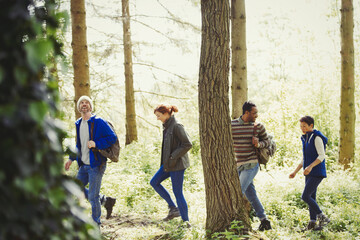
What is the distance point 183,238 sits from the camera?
4.88 m

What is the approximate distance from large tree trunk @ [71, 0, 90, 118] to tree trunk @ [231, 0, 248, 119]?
3.26m

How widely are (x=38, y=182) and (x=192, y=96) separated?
12.2 metres

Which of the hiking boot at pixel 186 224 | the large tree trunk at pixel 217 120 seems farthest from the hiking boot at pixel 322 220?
the hiking boot at pixel 186 224

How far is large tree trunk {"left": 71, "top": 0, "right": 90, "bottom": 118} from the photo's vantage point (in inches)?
291

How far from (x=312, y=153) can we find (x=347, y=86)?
5.46 meters

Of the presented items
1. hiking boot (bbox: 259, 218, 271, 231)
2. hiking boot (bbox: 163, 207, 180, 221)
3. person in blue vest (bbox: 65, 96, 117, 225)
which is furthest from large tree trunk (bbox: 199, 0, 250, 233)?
person in blue vest (bbox: 65, 96, 117, 225)

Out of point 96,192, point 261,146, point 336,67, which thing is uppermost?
point 336,67

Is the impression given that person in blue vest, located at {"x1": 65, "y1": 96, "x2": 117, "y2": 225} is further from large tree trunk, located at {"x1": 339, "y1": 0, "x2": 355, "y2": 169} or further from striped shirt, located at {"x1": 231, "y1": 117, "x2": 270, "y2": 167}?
large tree trunk, located at {"x1": 339, "y1": 0, "x2": 355, "y2": 169}

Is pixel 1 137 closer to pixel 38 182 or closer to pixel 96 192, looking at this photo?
pixel 38 182

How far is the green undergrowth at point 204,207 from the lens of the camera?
512 cm

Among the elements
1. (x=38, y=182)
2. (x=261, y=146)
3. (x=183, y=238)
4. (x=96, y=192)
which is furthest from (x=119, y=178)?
(x=38, y=182)

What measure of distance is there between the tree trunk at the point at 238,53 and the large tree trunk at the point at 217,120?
2273mm

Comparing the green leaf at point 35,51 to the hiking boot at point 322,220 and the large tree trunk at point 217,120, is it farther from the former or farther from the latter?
the hiking boot at point 322,220

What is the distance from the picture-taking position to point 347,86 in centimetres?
982
